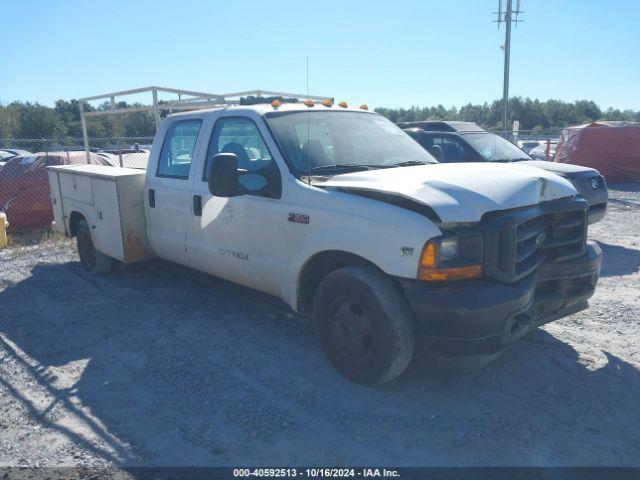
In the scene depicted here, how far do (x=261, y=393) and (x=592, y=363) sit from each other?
2507 millimetres

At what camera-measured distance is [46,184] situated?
35.4 ft

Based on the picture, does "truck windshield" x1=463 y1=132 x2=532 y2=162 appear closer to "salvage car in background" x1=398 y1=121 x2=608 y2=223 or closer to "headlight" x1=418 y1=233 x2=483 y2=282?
"salvage car in background" x1=398 y1=121 x2=608 y2=223

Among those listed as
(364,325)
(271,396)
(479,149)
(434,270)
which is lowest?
(271,396)

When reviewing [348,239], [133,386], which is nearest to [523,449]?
[348,239]

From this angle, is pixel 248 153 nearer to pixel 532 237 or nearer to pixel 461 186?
pixel 461 186

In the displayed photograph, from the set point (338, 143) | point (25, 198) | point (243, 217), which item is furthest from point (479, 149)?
point (25, 198)

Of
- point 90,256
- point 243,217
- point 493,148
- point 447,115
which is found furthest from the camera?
point 447,115

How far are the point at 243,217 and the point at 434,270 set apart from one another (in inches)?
74.7

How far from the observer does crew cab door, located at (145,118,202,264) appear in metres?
5.37

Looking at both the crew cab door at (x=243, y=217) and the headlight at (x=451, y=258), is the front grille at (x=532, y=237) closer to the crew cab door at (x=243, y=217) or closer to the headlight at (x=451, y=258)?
the headlight at (x=451, y=258)

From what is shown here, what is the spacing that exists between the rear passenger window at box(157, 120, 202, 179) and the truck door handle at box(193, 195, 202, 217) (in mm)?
293

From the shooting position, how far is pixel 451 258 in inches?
135

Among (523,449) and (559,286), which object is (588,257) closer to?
(559,286)

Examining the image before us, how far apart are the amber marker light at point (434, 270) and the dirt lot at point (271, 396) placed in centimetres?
70
